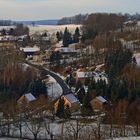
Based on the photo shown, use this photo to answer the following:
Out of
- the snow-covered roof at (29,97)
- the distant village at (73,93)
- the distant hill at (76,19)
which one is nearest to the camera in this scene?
the distant village at (73,93)

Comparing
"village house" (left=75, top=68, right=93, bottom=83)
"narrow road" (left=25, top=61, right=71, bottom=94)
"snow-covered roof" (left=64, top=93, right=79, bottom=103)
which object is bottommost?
"narrow road" (left=25, top=61, right=71, bottom=94)

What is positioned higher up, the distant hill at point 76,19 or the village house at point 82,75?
the distant hill at point 76,19

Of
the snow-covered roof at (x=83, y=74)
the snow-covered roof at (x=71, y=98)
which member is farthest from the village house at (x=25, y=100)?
the snow-covered roof at (x=83, y=74)

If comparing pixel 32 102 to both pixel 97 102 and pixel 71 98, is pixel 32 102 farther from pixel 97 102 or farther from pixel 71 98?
pixel 97 102

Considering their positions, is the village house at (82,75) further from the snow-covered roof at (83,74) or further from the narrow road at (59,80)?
the narrow road at (59,80)

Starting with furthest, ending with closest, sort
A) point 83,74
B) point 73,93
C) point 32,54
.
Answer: point 32,54 → point 83,74 → point 73,93

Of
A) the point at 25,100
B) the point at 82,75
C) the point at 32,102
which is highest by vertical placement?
the point at 82,75

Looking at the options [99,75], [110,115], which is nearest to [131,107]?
[110,115]

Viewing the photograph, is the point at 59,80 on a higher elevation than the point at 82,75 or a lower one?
lower

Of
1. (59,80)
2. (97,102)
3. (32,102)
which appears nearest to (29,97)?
(32,102)

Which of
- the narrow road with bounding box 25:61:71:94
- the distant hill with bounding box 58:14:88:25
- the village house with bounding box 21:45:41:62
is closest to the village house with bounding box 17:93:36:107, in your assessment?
the narrow road with bounding box 25:61:71:94

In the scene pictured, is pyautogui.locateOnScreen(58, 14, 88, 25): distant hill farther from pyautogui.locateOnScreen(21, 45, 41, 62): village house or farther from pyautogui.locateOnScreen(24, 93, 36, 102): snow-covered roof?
pyautogui.locateOnScreen(24, 93, 36, 102): snow-covered roof

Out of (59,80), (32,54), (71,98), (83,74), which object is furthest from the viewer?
(32,54)
